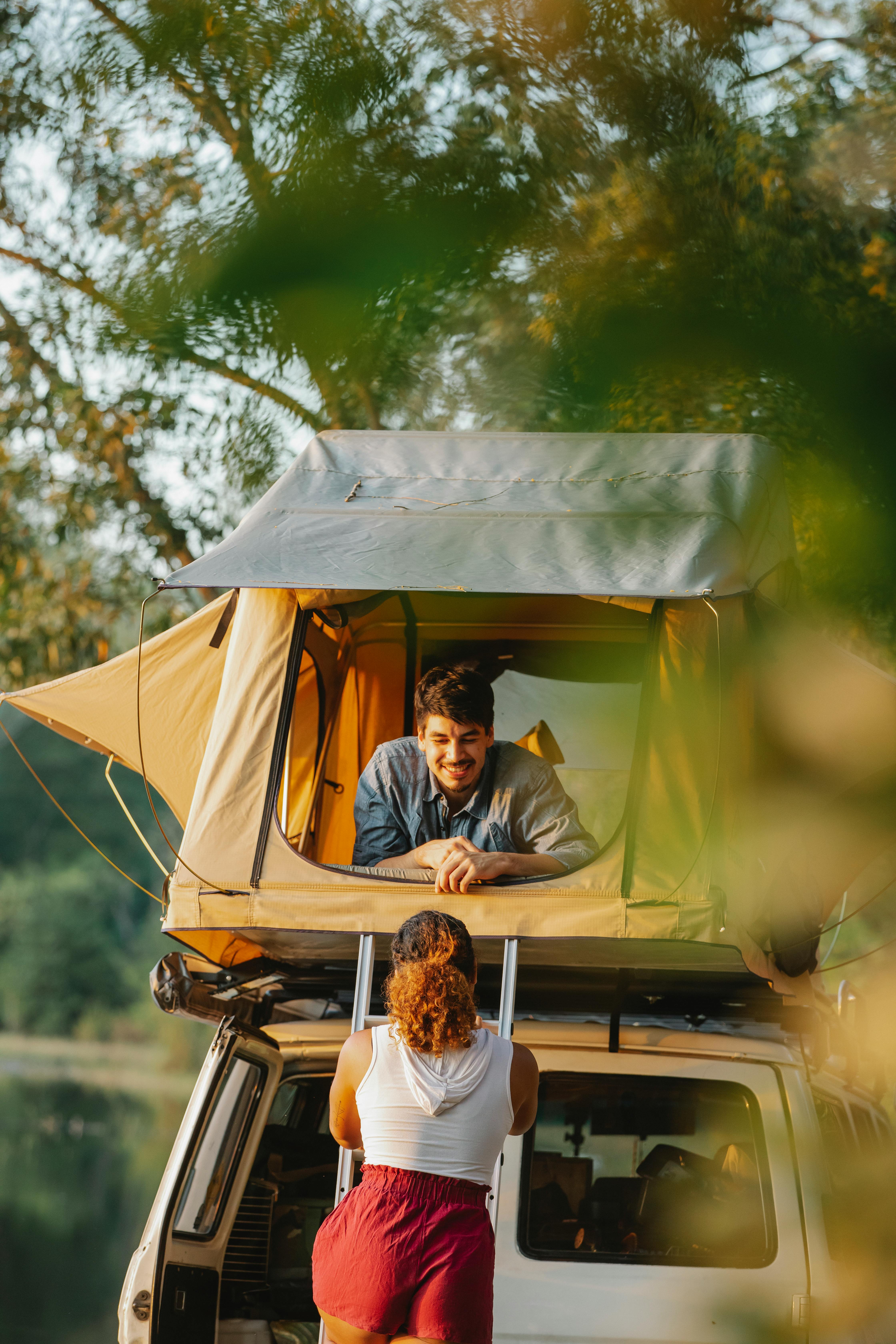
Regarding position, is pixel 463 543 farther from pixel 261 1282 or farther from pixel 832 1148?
pixel 832 1148

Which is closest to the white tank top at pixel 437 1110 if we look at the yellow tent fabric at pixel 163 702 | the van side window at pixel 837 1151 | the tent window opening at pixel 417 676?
the van side window at pixel 837 1151

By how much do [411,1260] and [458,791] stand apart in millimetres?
1776

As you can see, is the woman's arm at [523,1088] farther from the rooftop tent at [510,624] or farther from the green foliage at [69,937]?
the green foliage at [69,937]

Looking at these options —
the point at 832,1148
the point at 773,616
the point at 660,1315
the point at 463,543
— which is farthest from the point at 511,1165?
the point at 832,1148

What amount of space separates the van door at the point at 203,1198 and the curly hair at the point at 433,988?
136cm

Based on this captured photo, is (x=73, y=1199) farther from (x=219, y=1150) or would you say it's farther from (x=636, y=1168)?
(x=219, y=1150)

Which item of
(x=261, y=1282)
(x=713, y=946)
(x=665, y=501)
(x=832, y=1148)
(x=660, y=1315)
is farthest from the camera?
(x=261, y=1282)

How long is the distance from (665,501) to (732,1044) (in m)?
2.62

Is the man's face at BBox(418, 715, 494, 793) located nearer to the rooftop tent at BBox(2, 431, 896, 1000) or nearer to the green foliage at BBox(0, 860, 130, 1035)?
the rooftop tent at BBox(2, 431, 896, 1000)

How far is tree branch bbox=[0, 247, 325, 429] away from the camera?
0.85 metres

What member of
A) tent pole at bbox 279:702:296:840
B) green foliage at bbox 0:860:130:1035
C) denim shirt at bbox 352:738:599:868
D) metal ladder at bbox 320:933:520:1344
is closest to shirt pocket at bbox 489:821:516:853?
denim shirt at bbox 352:738:599:868

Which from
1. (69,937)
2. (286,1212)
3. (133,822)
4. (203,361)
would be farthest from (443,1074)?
(69,937)

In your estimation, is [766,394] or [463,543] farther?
[463,543]

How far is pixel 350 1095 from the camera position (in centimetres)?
289
